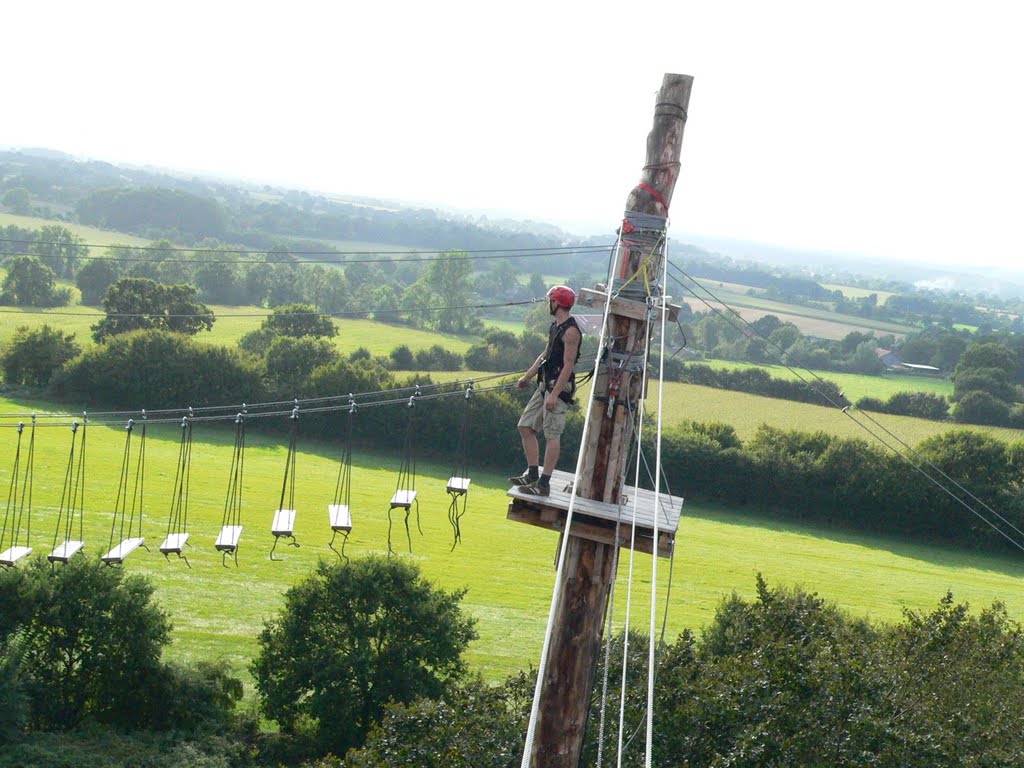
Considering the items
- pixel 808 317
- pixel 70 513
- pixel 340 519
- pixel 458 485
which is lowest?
pixel 70 513

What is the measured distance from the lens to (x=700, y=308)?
127875mm

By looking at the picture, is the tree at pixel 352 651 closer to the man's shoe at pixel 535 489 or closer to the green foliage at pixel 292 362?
the man's shoe at pixel 535 489

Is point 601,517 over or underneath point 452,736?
over

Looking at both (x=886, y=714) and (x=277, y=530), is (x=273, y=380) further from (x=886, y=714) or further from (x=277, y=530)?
(x=886, y=714)

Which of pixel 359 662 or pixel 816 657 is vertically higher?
pixel 816 657

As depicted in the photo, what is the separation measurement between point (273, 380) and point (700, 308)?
276 ft

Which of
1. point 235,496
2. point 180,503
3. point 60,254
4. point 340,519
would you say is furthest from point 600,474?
point 60,254

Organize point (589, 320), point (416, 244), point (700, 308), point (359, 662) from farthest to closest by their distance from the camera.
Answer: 1. point (416, 244)
2. point (700, 308)
3. point (359, 662)
4. point (589, 320)

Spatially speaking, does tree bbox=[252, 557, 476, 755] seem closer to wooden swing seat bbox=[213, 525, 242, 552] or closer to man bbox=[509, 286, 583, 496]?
wooden swing seat bbox=[213, 525, 242, 552]

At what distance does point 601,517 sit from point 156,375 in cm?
4690

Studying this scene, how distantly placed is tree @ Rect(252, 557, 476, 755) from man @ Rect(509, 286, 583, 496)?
1217 centimetres

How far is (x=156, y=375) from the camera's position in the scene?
165 feet

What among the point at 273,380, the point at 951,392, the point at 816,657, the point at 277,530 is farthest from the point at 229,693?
the point at 951,392

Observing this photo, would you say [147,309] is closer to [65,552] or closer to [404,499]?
[65,552]
